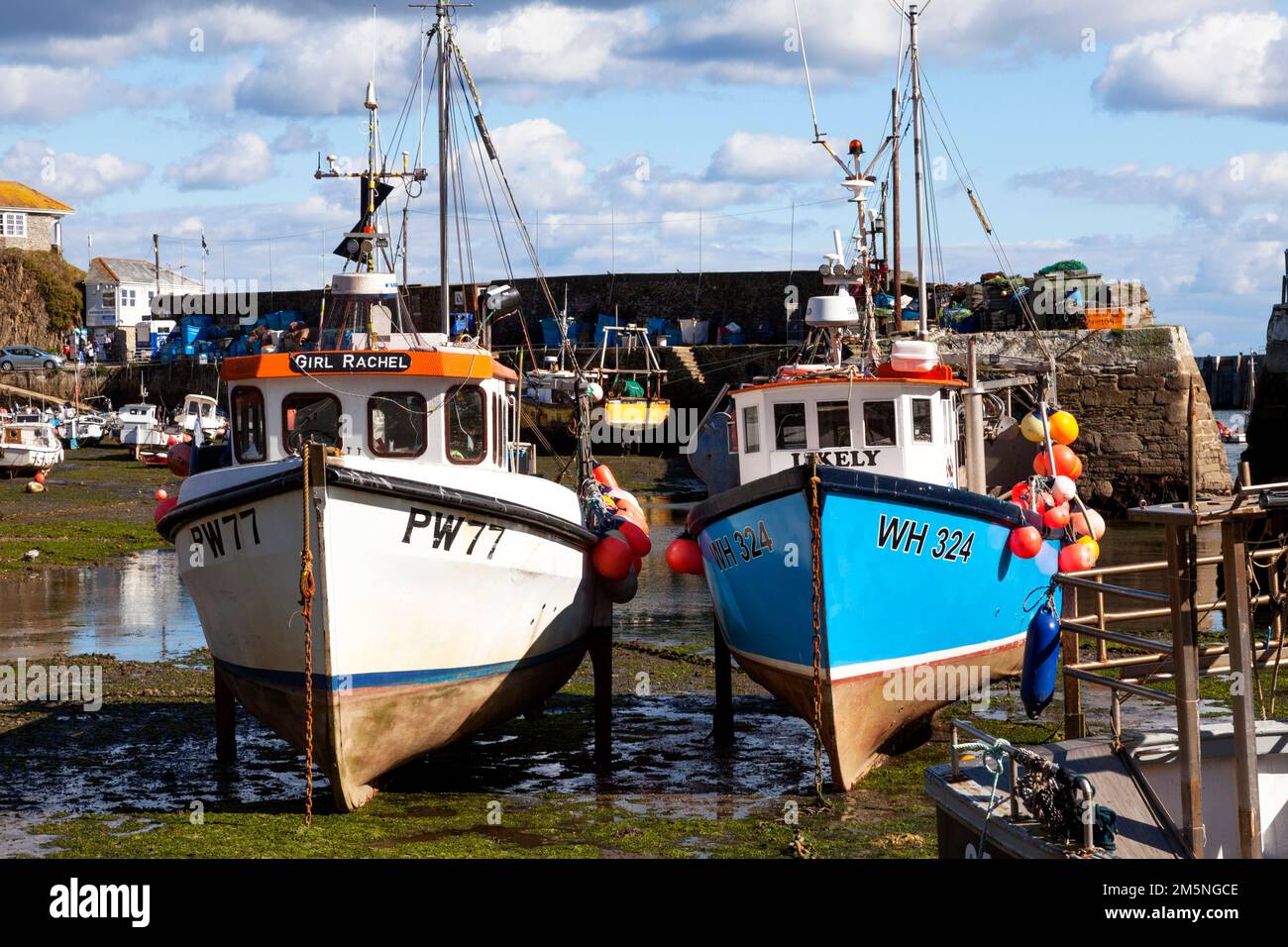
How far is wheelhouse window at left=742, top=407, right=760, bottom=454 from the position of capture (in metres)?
13.5

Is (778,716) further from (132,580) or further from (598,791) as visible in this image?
(132,580)

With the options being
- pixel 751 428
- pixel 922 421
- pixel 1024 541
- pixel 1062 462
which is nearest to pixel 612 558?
pixel 751 428

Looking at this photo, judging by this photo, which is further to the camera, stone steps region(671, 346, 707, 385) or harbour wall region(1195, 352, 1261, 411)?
harbour wall region(1195, 352, 1261, 411)

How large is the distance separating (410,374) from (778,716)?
15.4 feet

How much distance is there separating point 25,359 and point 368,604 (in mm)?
55865

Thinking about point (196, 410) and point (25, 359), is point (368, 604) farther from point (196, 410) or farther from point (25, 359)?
point (25, 359)

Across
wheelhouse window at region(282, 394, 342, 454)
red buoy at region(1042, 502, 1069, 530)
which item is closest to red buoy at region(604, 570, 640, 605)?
wheelhouse window at region(282, 394, 342, 454)

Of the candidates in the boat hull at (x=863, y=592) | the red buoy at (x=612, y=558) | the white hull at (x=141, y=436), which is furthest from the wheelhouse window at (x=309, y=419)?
the white hull at (x=141, y=436)

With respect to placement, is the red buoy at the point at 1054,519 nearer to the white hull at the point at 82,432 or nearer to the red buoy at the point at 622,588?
the red buoy at the point at 622,588

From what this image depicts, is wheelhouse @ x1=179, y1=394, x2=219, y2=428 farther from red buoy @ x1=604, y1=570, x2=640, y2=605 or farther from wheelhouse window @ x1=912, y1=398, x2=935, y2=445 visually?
wheelhouse window @ x1=912, y1=398, x2=935, y2=445

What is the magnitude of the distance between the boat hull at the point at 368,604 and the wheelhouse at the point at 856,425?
2.65 meters

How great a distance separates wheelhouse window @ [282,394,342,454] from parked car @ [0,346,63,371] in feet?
173

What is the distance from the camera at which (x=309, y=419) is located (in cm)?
1154
